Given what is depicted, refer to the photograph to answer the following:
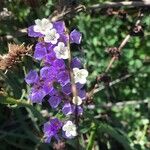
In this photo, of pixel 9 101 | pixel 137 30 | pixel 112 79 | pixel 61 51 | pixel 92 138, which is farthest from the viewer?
pixel 112 79

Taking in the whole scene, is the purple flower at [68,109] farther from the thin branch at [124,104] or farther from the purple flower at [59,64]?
the thin branch at [124,104]

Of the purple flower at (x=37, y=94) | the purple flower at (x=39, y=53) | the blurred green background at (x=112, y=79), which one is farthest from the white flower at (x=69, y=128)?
the blurred green background at (x=112, y=79)

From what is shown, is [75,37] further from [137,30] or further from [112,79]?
[112,79]

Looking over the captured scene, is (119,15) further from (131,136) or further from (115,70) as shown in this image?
(131,136)

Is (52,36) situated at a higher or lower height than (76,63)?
higher

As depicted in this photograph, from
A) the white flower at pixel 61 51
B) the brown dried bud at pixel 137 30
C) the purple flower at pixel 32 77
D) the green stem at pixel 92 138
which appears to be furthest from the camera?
the brown dried bud at pixel 137 30

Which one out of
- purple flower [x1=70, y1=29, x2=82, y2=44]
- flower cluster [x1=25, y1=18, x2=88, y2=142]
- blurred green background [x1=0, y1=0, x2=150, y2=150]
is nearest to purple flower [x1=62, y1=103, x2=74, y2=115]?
flower cluster [x1=25, y1=18, x2=88, y2=142]

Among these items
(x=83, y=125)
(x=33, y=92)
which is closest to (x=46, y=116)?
(x=83, y=125)

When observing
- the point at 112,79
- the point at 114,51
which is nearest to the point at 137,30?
the point at 114,51
